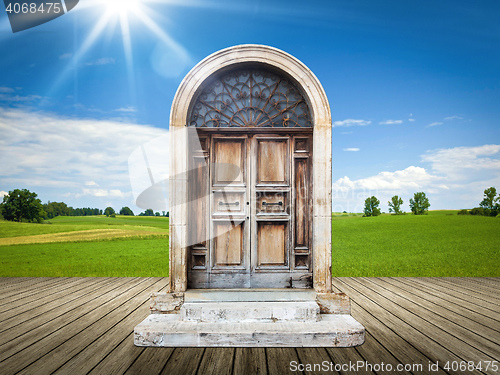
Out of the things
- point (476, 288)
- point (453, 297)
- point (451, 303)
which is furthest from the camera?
point (476, 288)

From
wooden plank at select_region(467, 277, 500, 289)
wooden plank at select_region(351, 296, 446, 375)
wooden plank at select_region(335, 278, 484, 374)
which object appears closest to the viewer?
wooden plank at select_region(351, 296, 446, 375)

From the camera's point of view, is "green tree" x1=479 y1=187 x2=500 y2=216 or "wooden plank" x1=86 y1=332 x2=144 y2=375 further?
"green tree" x1=479 y1=187 x2=500 y2=216

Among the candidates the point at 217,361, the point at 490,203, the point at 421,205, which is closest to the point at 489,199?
the point at 490,203

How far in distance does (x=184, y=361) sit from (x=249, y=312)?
92cm

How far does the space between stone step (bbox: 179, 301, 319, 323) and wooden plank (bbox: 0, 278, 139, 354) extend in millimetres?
1608

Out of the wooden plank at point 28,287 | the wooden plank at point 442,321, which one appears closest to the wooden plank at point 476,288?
the wooden plank at point 442,321

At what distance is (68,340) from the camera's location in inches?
132

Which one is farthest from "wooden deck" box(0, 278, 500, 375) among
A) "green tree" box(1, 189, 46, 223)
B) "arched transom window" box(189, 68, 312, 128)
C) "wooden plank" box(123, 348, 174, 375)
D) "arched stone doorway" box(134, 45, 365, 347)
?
"green tree" box(1, 189, 46, 223)

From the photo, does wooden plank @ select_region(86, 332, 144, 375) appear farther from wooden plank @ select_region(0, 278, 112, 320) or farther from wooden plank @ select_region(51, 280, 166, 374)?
wooden plank @ select_region(0, 278, 112, 320)

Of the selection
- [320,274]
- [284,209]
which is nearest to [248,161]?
[284,209]

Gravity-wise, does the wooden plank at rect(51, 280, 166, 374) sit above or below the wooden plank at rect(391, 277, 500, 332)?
above

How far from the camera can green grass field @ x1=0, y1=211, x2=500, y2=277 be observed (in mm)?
7691

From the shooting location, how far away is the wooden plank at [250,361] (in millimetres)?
2699

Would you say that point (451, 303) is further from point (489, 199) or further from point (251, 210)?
point (489, 199)
